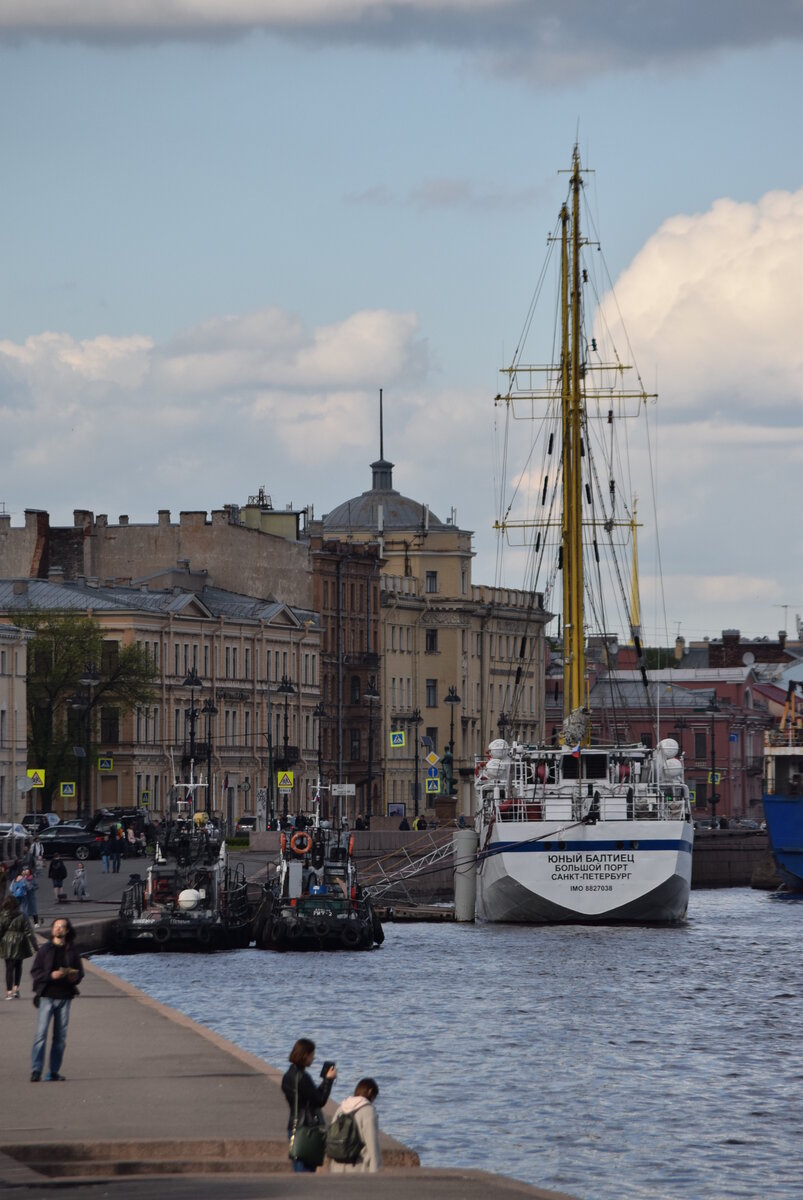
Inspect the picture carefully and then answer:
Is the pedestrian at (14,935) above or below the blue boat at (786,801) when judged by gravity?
below

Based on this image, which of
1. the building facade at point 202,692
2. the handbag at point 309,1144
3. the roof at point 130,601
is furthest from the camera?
the roof at point 130,601

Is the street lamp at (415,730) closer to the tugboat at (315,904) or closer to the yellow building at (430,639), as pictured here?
the yellow building at (430,639)

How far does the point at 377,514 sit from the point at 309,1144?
Answer: 477ft

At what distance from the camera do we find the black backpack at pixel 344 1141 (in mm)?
23328

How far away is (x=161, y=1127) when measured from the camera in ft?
84.8

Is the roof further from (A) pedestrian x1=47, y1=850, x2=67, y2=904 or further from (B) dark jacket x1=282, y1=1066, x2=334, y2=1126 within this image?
(B) dark jacket x1=282, y1=1066, x2=334, y2=1126

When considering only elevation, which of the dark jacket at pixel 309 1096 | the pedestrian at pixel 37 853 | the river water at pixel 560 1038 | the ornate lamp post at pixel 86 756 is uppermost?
the ornate lamp post at pixel 86 756

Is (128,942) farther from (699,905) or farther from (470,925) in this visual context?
(699,905)

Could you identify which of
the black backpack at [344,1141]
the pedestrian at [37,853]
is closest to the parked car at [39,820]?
the pedestrian at [37,853]

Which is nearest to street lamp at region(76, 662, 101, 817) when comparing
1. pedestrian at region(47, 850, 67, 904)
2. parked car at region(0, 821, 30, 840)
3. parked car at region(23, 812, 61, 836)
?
parked car at region(23, 812, 61, 836)

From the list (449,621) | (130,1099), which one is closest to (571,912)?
(130,1099)

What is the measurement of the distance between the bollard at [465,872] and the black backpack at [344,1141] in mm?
50417

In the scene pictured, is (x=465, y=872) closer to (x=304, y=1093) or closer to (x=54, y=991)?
(x=54, y=991)

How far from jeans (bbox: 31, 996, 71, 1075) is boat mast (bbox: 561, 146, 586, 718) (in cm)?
4698
